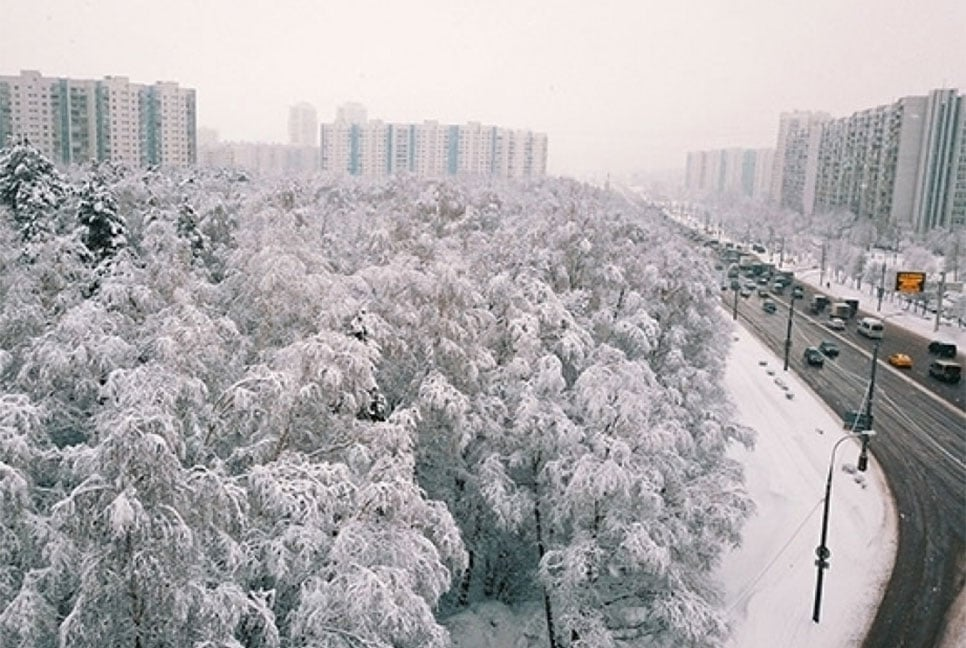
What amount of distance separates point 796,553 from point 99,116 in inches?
3908

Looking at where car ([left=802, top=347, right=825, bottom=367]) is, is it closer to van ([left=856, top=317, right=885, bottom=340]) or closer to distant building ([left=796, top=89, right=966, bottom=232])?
van ([left=856, top=317, right=885, bottom=340])

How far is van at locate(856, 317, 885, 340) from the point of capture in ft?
175

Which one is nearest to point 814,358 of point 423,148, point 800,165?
point 423,148

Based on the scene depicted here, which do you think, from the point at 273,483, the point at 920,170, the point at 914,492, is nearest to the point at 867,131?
the point at 920,170

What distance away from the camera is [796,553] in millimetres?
23516

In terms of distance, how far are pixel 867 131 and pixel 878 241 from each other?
20.4 metres

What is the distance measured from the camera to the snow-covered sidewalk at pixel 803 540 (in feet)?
65.8

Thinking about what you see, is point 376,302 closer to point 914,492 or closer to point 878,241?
point 914,492

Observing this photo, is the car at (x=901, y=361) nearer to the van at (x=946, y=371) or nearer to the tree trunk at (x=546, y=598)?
the van at (x=946, y=371)

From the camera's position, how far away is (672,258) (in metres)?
27.2

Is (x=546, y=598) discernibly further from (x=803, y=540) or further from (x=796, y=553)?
(x=803, y=540)

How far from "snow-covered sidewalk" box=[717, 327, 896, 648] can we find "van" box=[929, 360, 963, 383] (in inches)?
432

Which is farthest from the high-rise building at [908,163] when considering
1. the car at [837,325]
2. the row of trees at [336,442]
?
the row of trees at [336,442]

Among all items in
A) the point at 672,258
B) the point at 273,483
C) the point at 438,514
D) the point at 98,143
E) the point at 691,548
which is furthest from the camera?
the point at 98,143
